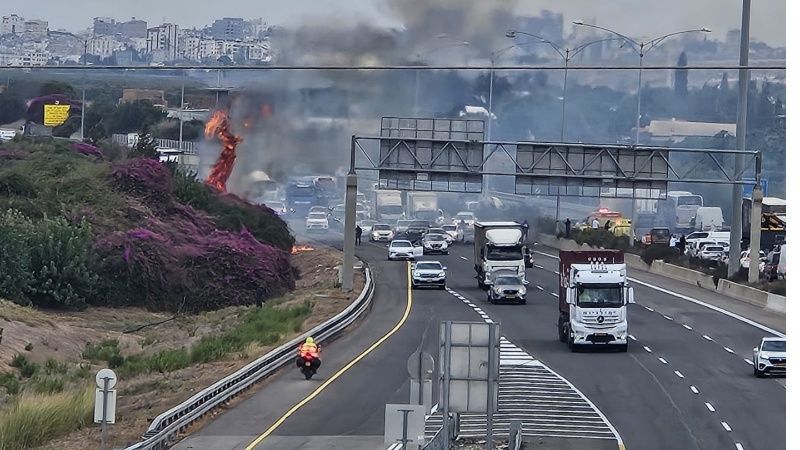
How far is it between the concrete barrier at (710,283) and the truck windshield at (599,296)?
624 inches

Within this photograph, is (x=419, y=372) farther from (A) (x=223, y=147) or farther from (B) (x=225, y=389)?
(A) (x=223, y=147)

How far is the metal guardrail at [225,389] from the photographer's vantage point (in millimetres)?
27688

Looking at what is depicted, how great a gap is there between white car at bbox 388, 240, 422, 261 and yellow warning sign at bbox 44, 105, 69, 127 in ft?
180

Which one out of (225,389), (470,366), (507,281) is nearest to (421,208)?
(507,281)

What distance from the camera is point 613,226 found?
356 ft

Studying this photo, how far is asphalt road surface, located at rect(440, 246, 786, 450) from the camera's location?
101 ft

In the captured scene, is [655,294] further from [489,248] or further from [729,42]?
[729,42]

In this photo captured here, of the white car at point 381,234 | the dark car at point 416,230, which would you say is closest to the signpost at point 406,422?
the dark car at point 416,230

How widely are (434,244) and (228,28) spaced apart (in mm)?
102076

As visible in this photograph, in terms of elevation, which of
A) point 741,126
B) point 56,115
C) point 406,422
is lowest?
point 406,422

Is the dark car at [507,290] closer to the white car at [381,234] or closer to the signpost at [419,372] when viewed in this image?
the signpost at [419,372]

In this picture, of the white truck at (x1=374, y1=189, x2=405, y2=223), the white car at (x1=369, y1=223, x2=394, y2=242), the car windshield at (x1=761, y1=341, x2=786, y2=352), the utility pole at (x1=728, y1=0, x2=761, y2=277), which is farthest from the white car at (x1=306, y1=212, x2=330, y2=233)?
the car windshield at (x1=761, y1=341, x2=786, y2=352)

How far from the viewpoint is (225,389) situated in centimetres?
3456

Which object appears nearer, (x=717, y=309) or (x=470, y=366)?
(x=470, y=366)
